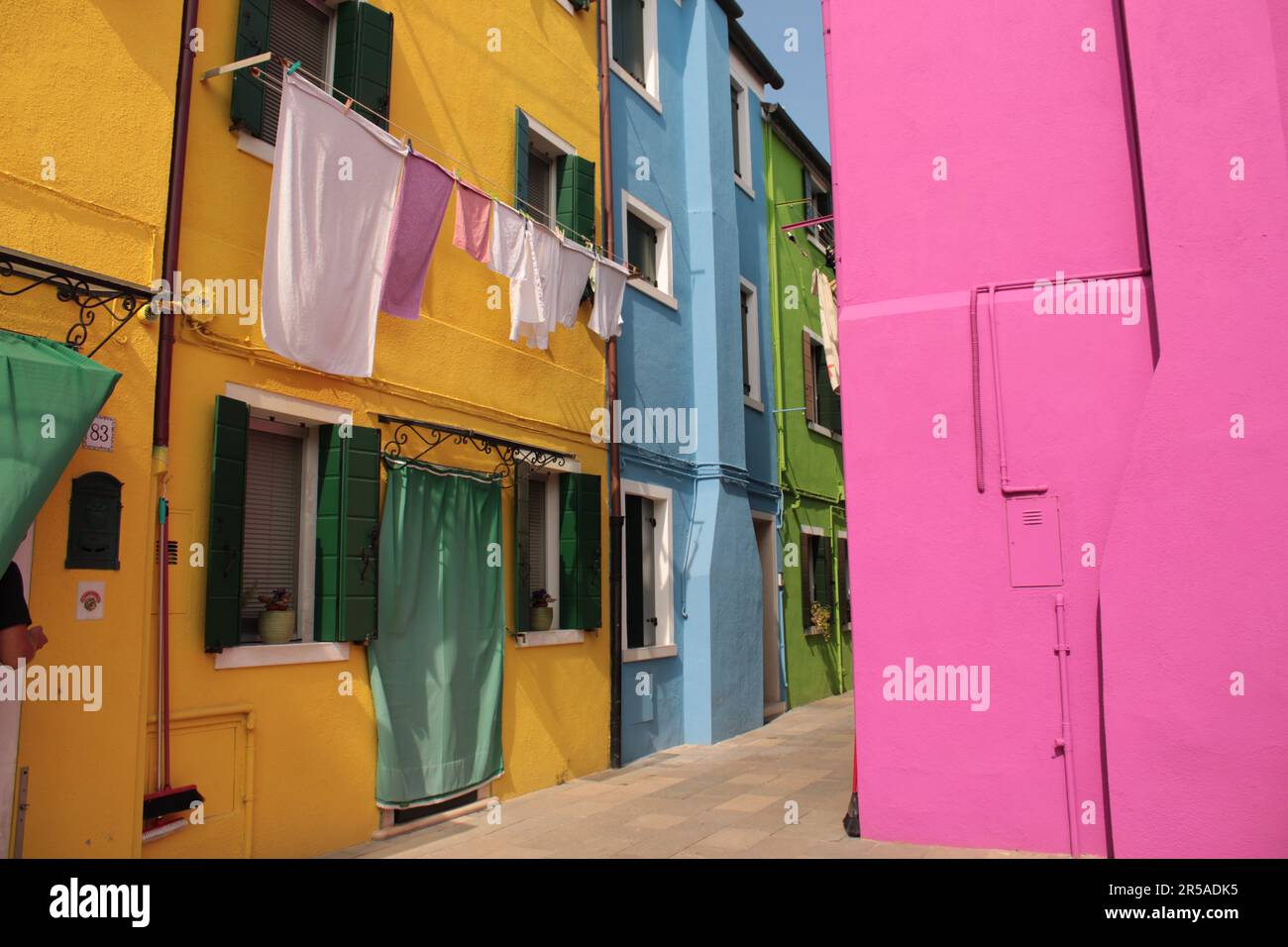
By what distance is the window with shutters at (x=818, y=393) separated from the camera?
16500 mm

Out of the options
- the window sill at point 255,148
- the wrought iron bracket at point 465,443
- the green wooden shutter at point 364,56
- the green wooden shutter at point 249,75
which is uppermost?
the green wooden shutter at point 364,56

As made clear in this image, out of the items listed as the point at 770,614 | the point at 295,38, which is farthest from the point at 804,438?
the point at 295,38

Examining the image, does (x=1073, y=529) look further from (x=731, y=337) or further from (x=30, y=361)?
(x=731, y=337)

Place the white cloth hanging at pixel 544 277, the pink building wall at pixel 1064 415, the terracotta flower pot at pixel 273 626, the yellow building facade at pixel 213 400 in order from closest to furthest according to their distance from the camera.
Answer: the yellow building facade at pixel 213 400 → the pink building wall at pixel 1064 415 → the terracotta flower pot at pixel 273 626 → the white cloth hanging at pixel 544 277

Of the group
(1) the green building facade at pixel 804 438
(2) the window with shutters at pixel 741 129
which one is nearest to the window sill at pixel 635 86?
(2) the window with shutters at pixel 741 129

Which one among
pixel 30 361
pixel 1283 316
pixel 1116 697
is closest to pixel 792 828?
pixel 1116 697

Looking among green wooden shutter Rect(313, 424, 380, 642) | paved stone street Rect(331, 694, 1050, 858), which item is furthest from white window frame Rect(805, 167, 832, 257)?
green wooden shutter Rect(313, 424, 380, 642)

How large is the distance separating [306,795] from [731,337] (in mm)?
8252

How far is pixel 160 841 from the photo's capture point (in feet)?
18.6

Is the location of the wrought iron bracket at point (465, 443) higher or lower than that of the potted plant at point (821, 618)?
higher

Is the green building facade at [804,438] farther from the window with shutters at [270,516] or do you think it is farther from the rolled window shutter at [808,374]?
the window with shutters at [270,516]

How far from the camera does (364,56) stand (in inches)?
294

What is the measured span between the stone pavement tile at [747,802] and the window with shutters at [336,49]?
228 inches

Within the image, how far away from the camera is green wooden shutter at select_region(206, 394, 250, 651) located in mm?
6035
